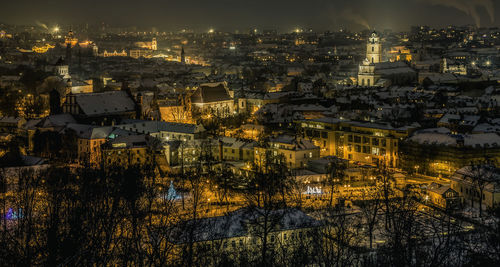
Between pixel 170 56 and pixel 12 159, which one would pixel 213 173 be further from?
pixel 170 56

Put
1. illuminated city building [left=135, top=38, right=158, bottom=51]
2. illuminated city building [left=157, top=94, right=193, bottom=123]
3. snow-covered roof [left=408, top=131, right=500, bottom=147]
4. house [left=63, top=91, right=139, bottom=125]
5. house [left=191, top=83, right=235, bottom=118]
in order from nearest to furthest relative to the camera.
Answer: snow-covered roof [left=408, top=131, right=500, bottom=147] → house [left=63, top=91, right=139, bottom=125] → illuminated city building [left=157, top=94, right=193, bottom=123] → house [left=191, top=83, right=235, bottom=118] → illuminated city building [left=135, top=38, right=158, bottom=51]

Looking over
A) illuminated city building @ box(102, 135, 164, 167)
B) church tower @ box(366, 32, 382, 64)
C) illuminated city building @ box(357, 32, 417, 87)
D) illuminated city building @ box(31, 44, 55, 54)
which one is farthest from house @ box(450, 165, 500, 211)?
illuminated city building @ box(31, 44, 55, 54)

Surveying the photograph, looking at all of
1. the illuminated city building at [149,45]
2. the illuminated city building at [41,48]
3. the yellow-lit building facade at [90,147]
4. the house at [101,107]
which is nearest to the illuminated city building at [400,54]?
the illuminated city building at [149,45]

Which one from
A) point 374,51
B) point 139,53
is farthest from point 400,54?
point 139,53

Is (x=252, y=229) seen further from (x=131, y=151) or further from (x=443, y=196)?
(x=131, y=151)

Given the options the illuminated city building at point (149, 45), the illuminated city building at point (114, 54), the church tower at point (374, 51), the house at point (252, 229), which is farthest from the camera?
the illuminated city building at point (149, 45)

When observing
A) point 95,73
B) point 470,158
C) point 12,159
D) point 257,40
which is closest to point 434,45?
point 257,40

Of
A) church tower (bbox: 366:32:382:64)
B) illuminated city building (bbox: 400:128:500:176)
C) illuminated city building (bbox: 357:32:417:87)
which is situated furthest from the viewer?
church tower (bbox: 366:32:382:64)

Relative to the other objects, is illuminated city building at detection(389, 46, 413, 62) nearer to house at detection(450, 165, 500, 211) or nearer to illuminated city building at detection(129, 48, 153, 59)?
illuminated city building at detection(129, 48, 153, 59)

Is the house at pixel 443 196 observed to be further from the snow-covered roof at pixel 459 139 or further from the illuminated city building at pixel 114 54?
the illuminated city building at pixel 114 54
